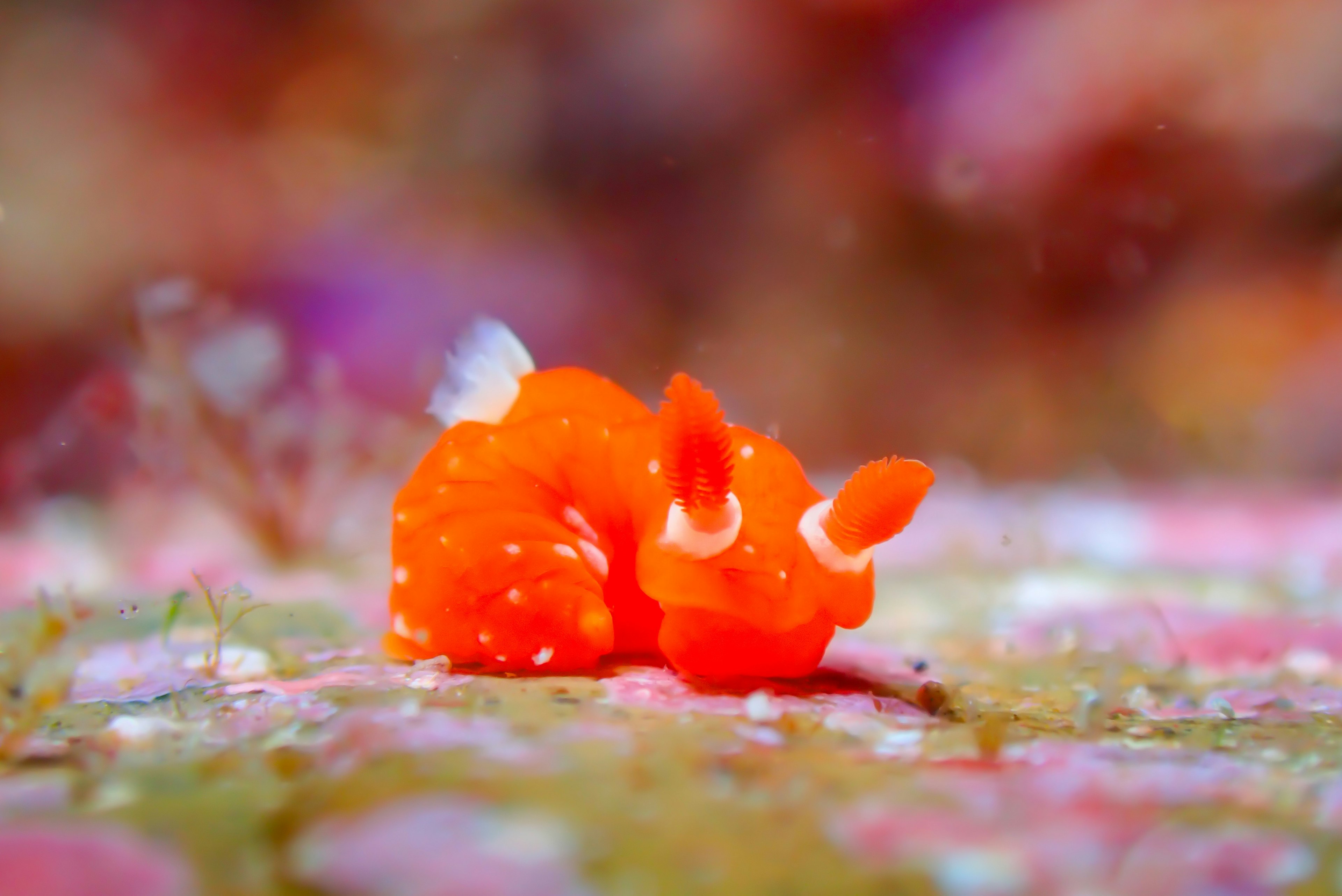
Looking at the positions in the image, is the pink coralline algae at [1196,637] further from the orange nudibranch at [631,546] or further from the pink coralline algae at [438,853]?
the pink coralline algae at [438,853]

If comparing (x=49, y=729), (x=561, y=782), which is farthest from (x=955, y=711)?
(x=49, y=729)

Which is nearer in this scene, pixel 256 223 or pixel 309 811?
pixel 309 811

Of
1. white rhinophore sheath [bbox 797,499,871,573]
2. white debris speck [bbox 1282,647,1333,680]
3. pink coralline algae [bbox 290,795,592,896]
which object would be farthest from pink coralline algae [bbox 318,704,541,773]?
white debris speck [bbox 1282,647,1333,680]

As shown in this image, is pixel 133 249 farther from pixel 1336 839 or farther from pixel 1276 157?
pixel 1276 157

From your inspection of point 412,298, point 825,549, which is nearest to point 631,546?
point 825,549

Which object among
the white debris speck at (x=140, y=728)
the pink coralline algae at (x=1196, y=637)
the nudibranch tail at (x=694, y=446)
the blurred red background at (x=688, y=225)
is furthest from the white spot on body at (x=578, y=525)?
the blurred red background at (x=688, y=225)

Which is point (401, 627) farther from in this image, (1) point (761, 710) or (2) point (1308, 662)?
(2) point (1308, 662)
